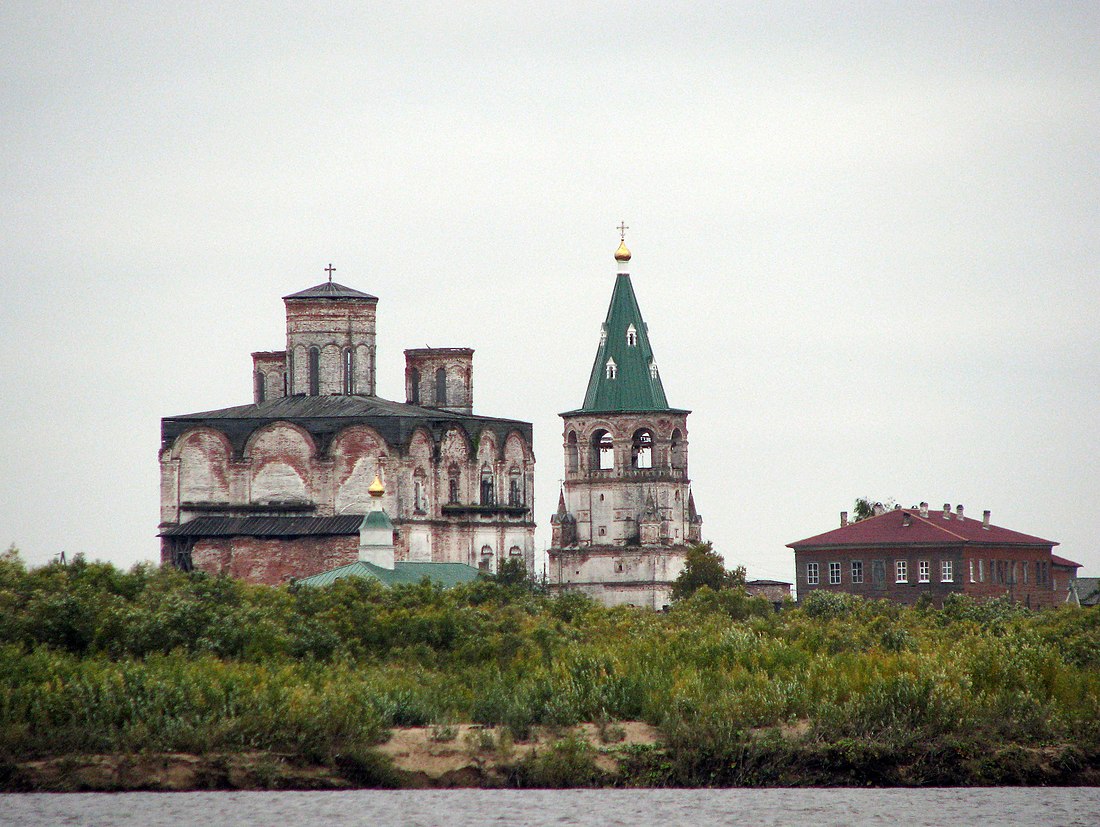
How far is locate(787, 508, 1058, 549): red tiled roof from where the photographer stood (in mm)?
62562

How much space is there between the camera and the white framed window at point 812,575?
63.7 meters

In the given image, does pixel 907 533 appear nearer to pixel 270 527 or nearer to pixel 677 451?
pixel 677 451

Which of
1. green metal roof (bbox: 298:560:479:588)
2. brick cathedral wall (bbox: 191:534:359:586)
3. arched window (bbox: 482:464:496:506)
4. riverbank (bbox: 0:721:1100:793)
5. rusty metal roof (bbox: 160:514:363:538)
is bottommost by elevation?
riverbank (bbox: 0:721:1100:793)

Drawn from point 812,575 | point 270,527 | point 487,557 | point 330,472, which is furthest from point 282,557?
point 812,575

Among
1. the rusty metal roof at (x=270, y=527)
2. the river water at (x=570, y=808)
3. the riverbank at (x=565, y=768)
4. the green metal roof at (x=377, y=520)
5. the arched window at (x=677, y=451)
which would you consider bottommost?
the river water at (x=570, y=808)

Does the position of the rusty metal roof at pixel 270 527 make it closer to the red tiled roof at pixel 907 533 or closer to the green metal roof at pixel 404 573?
the green metal roof at pixel 404 573

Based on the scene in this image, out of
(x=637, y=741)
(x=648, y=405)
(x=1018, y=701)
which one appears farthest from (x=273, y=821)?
(x=648, y=405)

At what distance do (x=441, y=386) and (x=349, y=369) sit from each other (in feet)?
9.56

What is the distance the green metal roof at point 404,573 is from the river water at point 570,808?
18058 mm

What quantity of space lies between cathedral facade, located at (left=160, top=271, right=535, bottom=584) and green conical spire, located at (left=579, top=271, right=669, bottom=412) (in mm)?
5156

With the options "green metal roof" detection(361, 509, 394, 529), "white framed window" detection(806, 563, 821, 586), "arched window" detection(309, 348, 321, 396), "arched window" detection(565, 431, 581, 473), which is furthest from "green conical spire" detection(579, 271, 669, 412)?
"green metal roof" detection(361, 509, 394, 529)

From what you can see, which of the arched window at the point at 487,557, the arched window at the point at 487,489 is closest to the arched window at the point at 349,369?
the arched window at the point at 487,489

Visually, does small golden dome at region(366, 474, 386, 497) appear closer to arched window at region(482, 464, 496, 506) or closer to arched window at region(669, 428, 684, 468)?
arched window at region(482, 464, 496, 506)

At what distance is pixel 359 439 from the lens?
53.8 meters
